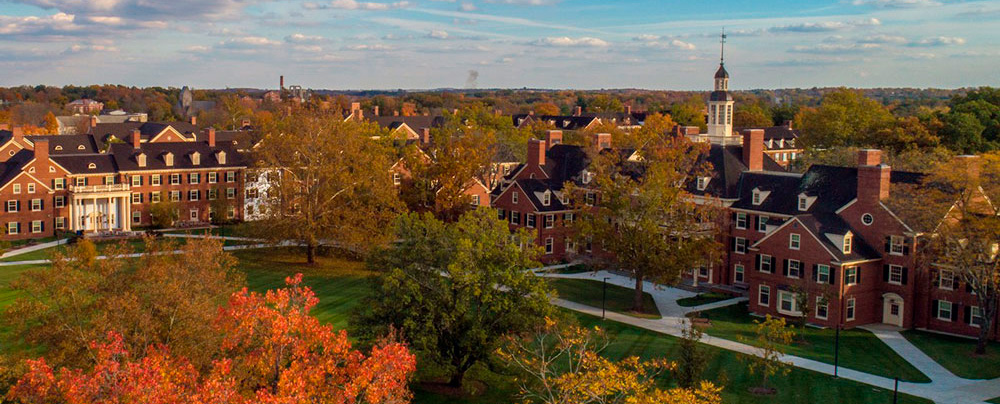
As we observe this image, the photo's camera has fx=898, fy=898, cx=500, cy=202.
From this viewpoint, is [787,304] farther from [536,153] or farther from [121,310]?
[121,310]

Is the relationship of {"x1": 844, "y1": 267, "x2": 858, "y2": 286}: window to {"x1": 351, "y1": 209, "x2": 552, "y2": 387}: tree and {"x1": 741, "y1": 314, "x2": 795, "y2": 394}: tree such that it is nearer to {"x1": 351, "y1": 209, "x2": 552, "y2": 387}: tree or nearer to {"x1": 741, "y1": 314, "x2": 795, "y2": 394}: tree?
{"x1": 741, "y1": 314, "x2": 795, "y2": 394}: tree

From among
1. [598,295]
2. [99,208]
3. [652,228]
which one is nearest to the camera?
[652,228]

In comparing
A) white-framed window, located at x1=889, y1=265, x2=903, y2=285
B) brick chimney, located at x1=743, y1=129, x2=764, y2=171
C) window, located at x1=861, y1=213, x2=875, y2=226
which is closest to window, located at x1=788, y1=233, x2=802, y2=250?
window, located at x1=861, y1=213, x2=875, y2=226

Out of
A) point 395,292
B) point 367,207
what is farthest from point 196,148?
point 395,292

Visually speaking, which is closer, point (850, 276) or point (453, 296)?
point (453, 296)

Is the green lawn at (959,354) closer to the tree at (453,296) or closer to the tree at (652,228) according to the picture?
the tree at (652,228)

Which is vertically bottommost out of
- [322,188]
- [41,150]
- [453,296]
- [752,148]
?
[453,296]

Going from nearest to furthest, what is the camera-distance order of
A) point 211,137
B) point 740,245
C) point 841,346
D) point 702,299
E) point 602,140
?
point 841,346 < point 702,299 < point 740,245 < point 602,140 < point 211,137

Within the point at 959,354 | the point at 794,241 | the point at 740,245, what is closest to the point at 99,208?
the point at 740,245

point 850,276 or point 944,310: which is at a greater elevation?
point 850,276
